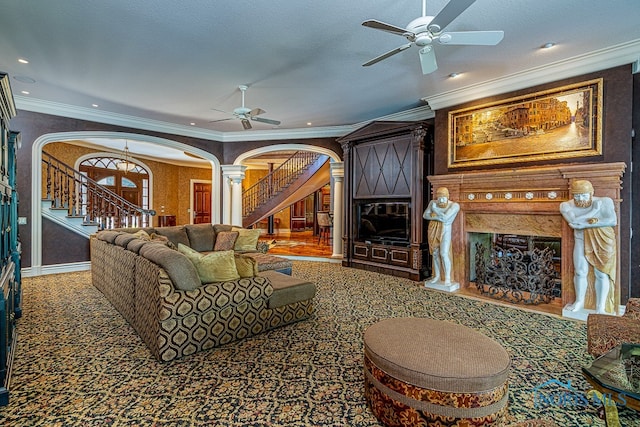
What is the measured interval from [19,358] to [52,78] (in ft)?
13.1

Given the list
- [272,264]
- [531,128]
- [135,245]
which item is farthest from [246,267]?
[531,128]

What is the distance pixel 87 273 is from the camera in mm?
6012

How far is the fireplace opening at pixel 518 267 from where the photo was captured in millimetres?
4211

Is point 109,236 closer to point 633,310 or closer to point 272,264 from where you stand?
point 272,264

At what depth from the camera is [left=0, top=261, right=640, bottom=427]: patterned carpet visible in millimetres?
1979

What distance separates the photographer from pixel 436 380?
5.50 feet

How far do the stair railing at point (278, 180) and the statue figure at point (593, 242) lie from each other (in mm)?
6600

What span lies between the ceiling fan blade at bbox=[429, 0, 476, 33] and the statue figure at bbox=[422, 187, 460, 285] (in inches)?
112

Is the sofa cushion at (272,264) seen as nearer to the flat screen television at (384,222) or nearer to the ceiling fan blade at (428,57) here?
the flat screen television at (384,222)

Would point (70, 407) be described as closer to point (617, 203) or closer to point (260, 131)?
point (617, 203)

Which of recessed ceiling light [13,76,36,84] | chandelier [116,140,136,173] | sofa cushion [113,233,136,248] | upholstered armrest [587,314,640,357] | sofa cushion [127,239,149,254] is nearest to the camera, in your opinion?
upholstered armrest [587,314,640,357]

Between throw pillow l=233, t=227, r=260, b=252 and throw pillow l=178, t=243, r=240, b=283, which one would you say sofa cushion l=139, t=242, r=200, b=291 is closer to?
throw pillow l=178, t=243, r=240, b=283

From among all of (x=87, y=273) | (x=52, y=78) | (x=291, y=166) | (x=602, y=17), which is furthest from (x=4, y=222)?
(x=291, y=166)

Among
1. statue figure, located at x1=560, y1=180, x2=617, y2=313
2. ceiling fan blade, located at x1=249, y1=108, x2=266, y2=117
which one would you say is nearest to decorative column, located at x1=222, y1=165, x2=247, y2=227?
ceiling fan blade, located at x1=249, y1=108, x2=266, y2=117
